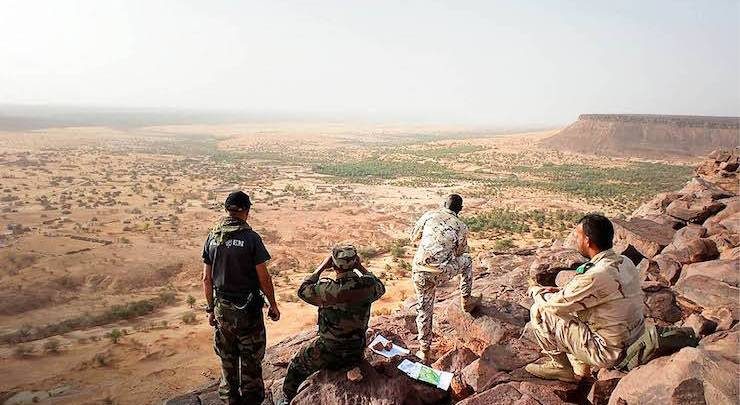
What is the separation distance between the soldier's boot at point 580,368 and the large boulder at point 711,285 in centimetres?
249

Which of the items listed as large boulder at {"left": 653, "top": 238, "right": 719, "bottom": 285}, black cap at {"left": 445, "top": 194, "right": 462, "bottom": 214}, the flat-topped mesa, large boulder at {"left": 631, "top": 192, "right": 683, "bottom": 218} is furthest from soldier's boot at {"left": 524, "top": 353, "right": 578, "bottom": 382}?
the flat-topped mesa

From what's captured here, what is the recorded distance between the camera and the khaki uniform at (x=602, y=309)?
3768 mm

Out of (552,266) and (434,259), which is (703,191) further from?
(434,259)

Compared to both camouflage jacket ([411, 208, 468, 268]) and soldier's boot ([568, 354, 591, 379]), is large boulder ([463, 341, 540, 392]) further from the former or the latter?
camouflage jacket ([411, 208, 468, 268])

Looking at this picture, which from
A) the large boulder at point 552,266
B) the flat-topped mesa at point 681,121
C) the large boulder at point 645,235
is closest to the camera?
the large boulder at point 552,266

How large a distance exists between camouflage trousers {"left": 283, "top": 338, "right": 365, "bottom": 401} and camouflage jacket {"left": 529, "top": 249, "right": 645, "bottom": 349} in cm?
202

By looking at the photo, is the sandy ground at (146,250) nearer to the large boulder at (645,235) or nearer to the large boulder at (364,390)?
the large boulder at (364,390)

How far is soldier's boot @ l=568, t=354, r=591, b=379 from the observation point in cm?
427

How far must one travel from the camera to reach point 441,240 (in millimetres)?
5727

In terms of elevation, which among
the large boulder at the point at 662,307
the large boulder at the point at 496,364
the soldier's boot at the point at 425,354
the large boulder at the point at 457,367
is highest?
the large boulder at the point at 662,307

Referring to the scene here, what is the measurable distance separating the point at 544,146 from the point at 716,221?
72945mm

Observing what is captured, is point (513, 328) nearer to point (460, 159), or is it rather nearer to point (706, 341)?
point (706, 341)

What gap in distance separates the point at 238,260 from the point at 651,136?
3084 inches

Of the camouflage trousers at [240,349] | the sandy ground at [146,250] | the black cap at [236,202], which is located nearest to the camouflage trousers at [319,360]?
the camouflage trousers at [240,349]
